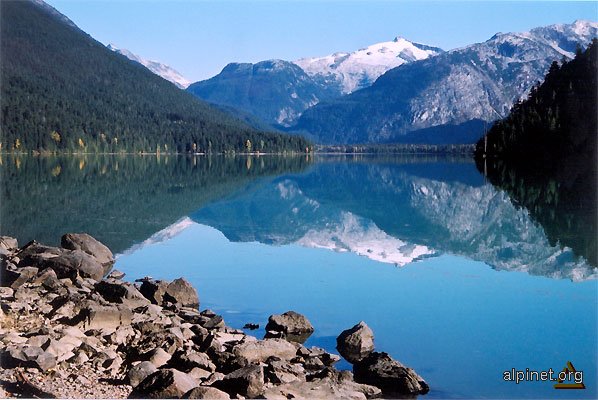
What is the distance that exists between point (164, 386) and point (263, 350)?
126 inches

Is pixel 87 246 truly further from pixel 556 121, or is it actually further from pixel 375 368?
pixel 556 121

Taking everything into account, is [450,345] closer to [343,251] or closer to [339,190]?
[343,251]

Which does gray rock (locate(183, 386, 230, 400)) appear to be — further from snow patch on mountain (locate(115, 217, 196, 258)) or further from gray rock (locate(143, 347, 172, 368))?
snow patch on mountain (locate(115, 217, 196, 258))

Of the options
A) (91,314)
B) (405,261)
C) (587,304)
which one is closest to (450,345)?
(587,304)

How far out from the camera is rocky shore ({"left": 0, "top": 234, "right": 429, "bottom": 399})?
1203 cm

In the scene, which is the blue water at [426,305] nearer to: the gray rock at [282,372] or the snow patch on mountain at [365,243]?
the snow patch on mountain at [365,243]

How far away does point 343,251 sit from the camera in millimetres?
30297

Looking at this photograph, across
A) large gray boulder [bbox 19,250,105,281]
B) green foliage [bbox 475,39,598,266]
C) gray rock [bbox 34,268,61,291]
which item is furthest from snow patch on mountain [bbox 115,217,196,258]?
green foliage [bbox 475,39,598,266]

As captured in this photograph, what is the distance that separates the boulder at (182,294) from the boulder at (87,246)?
6.85m

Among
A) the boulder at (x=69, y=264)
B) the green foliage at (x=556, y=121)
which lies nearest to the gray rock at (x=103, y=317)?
the boulder at (x=69, y=264)

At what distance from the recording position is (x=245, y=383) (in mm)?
11984

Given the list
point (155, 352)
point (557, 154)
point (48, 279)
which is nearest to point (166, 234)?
point (48, 279)

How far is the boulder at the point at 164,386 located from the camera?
38.4 feet

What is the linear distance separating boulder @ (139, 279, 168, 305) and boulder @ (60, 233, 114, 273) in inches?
246
